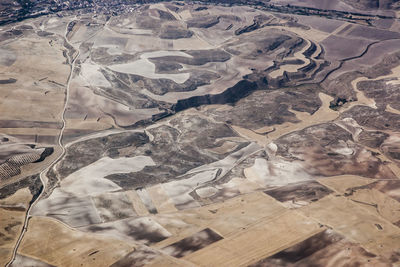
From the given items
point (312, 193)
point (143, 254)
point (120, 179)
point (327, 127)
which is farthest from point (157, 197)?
point (327, 127)

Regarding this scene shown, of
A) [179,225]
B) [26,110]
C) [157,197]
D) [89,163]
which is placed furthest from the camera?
[26,110]

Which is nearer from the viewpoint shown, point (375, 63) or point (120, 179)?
point (120, 179)

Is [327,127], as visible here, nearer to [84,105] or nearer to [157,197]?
[157,197]

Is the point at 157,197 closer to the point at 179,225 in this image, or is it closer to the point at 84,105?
the point at 179,225

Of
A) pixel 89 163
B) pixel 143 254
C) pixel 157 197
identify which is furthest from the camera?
pixel 89 163

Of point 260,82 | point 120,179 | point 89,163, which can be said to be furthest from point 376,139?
point 89,163

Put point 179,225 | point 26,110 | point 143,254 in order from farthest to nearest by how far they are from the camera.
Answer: point 26,110 → point 179,225 → point 143,254
